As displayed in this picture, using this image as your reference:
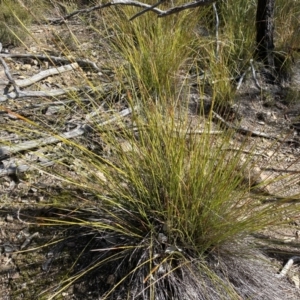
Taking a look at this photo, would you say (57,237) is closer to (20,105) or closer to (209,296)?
(209,296)

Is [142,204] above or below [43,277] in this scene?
above

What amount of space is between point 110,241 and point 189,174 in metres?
0.41

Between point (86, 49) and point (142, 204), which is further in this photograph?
point (86, 49)

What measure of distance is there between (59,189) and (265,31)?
162 cm

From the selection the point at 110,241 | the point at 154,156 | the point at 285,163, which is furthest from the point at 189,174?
the point at 285,163

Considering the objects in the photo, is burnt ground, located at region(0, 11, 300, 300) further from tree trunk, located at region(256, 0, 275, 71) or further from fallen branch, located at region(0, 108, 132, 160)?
tree trunk, located at region(256, 0, 275, 71)

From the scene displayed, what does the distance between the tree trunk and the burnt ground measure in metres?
0.14

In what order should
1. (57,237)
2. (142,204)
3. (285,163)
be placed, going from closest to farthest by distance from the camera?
(142,204)
(57,237)
(285,163)

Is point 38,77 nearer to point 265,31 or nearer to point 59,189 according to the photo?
point 59,189

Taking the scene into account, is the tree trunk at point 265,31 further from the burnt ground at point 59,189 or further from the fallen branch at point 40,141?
the fallen branch at point 40,141

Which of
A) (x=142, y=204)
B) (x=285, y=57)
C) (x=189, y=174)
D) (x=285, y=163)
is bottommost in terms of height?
(x=285, y=163)

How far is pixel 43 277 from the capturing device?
1731 mm

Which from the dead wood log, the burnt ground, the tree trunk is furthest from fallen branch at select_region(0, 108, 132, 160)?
the tree trunk

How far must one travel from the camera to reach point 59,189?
2.06m
